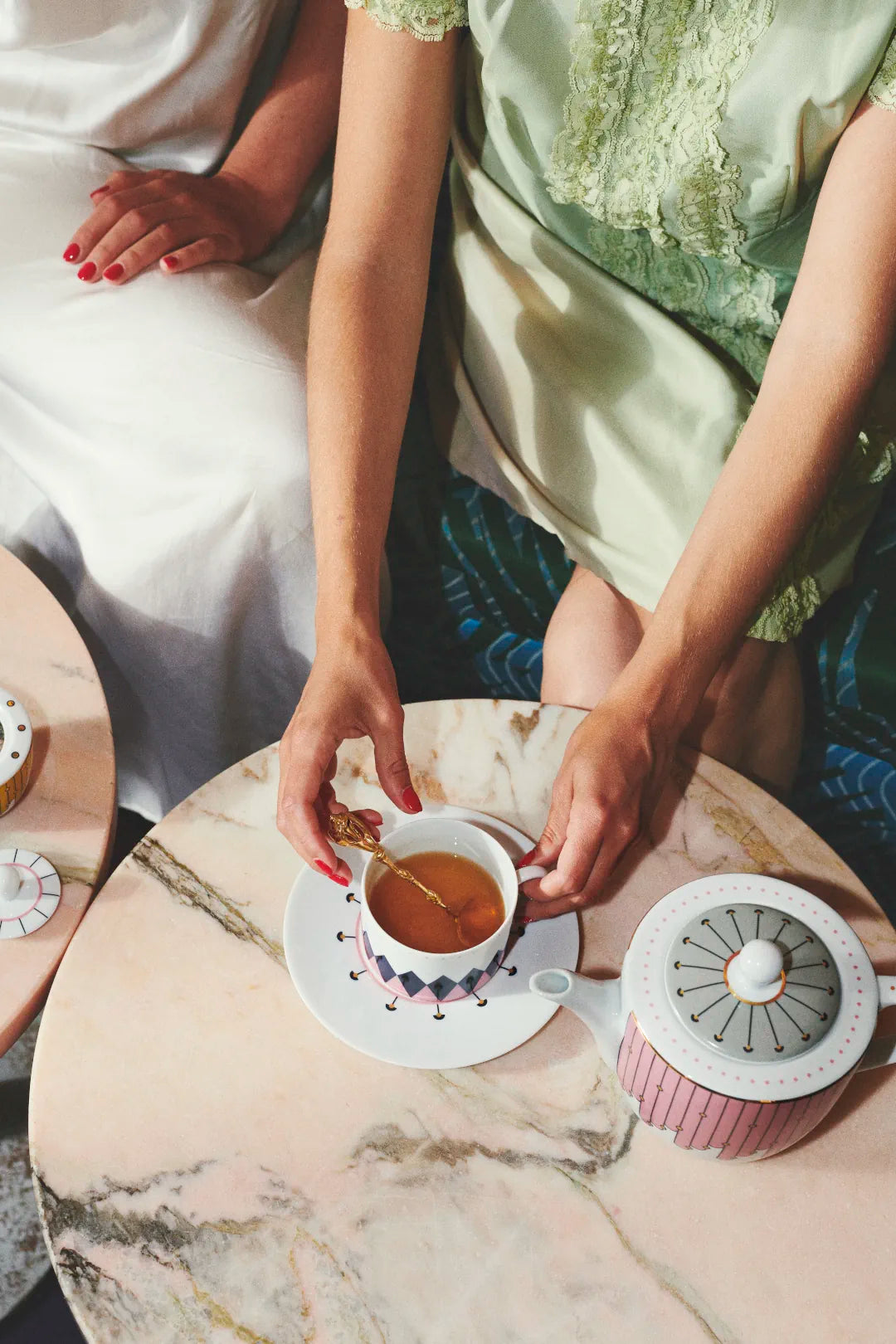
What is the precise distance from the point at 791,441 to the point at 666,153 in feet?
0.99

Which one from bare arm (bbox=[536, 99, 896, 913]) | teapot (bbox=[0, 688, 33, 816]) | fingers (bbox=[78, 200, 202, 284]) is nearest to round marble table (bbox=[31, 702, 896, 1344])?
teapot (bbox=[0, 688, 33, 816])

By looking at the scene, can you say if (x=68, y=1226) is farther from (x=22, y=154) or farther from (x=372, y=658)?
(x=22, y=154)

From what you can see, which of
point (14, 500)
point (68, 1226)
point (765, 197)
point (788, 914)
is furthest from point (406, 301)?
point (68, 1226)

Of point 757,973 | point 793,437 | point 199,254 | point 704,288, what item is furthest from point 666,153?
point 757,973

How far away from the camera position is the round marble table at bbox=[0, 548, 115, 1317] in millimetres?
862

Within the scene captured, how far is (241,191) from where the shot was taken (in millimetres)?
1443

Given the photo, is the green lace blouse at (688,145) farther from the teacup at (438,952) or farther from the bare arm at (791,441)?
the teacup at (438,952)

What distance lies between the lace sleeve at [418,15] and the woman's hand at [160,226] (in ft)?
1.19

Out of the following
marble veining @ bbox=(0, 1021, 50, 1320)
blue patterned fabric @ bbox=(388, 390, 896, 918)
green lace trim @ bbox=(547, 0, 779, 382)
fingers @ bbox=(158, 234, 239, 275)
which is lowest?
marble veining @ bbox=(0, 1021, 50, 1320)

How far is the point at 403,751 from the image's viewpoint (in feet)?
3.13

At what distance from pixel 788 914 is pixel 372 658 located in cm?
41

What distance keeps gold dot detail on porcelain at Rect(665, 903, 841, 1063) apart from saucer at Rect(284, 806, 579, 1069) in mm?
166

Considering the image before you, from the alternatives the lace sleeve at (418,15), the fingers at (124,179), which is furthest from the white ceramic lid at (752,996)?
the fingers at (124,179)

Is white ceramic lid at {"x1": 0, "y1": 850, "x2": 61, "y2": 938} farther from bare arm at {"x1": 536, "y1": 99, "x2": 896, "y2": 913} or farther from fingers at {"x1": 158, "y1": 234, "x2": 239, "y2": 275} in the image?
fingers at {"x1": 158, "y1": 234, "x2": 239, "y2": 275}
